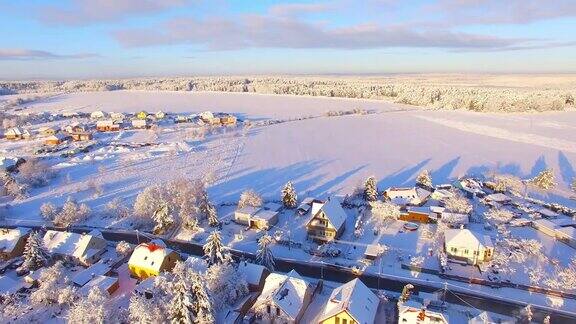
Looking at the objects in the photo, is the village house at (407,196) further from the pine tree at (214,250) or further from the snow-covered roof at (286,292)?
the pine tree at (214,250)

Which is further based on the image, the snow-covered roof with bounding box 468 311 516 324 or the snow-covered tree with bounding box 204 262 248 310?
the snow-covered tree with bounding box 204 262 248 310

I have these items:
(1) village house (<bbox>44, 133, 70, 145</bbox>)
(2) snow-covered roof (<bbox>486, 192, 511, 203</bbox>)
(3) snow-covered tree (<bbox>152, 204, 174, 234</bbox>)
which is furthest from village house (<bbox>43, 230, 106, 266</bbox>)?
(1) village house (<bbox>44, 133, 70, 145</bbox>)

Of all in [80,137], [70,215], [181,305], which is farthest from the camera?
[80,137]

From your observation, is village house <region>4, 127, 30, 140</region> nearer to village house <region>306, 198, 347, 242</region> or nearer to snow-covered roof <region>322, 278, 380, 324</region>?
village house <region>306, 198, 347, 242</region>

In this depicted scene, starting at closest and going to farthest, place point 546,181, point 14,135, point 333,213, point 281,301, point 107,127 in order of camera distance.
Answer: point 281,301, point 333,213, point 546,181, point 14,135, point 107,127

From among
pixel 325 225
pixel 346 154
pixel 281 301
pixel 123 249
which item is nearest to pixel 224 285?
pixel 281 301

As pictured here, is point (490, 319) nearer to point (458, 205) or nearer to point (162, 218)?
point (458, 205)
